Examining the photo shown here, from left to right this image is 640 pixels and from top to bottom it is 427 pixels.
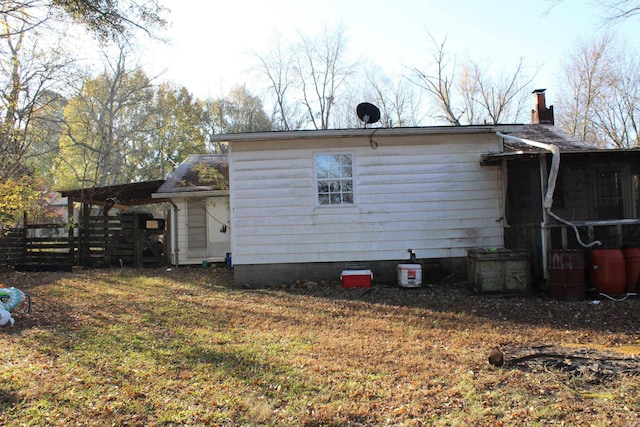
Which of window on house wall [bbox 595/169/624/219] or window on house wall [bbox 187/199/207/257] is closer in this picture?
window on house wall [bbox 595/169/624/219]

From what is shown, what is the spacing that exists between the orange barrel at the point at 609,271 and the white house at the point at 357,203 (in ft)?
6.86

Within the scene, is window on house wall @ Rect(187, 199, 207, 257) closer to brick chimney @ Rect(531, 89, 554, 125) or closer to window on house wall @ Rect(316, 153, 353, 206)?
window on house wall @ Rect(316, 153, 353, 206)

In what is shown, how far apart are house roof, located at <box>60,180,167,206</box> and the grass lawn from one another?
6398 mm

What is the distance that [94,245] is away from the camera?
1318 centimetres

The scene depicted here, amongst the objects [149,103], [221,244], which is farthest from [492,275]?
[149,103]

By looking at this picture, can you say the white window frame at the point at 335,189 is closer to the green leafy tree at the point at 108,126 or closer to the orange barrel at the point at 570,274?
the orange barrel at the point at 570,274

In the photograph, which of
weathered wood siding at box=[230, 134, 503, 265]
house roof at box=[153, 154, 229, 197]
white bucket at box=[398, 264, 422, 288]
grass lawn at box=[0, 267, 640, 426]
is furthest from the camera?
house roof at box=[153, 154, 229, 197]

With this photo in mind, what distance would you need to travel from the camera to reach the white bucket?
27.7ft

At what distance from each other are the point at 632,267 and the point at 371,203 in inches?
184

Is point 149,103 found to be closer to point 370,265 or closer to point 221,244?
point 221,244

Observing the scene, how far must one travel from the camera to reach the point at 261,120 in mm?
31734

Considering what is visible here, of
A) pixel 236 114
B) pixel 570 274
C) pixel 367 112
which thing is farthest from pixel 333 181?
pixel 236 114

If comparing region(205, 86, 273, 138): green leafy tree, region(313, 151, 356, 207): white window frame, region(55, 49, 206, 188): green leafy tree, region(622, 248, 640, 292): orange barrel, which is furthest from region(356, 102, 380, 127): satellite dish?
region(205, 86, 273, 138): green leafy tree

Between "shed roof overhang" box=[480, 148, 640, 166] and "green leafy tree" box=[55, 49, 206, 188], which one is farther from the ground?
"green leafy tree" box=[55, 49, 206, 188]
